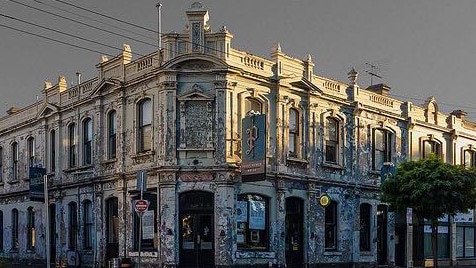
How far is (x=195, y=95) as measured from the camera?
94.4 feet

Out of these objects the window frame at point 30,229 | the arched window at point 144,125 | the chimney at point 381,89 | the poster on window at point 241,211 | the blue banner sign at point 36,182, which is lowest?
the window frame at point 30,229

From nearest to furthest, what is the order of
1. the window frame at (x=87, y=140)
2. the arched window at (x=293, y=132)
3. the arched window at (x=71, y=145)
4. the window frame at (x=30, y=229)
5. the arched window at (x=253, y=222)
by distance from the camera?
the arched window at (x=253, y=222) < the arched window at (x=293, y=132) < the window frame at (x=87, y=140) < the arched window at (x=71, y=145) < the window frame at (x=30, y=229)

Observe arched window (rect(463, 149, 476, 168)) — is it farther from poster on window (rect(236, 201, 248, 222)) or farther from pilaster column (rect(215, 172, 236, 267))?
pilaster column (rect(215, 172, 236, 267))

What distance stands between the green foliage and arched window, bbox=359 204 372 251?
5121 millimetres

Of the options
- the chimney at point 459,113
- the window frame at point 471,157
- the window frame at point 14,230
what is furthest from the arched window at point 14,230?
the chimney at point 459,113

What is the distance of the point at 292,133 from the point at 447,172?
23.1ft

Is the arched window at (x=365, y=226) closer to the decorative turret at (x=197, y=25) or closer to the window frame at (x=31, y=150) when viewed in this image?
the decorative turret at (x=197, y=25)

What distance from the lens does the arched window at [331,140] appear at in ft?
113

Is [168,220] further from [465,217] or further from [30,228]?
[465,217]

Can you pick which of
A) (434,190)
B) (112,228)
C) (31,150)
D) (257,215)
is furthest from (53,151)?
(434,190)

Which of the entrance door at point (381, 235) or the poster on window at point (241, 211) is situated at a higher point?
the poster on window at point (241, 211)

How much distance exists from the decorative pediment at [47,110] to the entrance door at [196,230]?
12033 millimetres

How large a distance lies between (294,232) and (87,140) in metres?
11.3

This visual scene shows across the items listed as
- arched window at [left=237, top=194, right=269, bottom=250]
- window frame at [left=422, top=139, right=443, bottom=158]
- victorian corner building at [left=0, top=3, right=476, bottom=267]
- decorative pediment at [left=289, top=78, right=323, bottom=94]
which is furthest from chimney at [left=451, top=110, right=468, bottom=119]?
arched window at [left=237, top=194, right=269, bottom=250]
